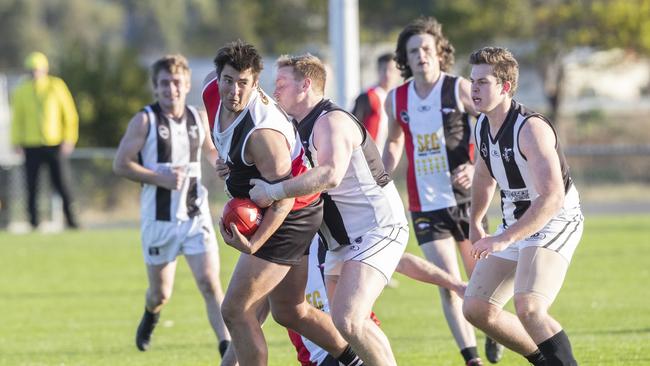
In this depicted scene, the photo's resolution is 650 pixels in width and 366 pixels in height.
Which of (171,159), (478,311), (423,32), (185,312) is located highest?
(423,32)

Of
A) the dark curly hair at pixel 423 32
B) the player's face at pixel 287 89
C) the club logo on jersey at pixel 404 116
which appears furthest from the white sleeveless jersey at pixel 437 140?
the player's face at pixel 287 89

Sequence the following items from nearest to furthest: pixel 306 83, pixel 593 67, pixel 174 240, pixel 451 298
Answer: pixel 306 83 < pixel 451 298 < pixel 174 240 < pixel 593 67

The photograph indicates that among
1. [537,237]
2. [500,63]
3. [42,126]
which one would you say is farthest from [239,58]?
[42,126]

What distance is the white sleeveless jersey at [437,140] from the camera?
854 cm

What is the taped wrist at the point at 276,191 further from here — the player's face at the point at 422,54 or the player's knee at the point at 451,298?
the player's face at the point at 422,54

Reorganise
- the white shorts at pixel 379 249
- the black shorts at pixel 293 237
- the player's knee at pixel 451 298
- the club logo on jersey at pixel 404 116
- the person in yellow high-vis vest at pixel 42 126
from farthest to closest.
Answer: the person in yellow high-vis vest at pixel 42 126, the club logo on jersey at pixel 404 116, the player's knee at pixel 451 298, the white shorts at pixel 379 249, the black shorts at pixel 293 237

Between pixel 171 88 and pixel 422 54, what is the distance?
6.25 ft

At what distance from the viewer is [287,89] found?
6562 mm

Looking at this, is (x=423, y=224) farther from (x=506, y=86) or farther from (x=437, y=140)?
(x=506, y=86)

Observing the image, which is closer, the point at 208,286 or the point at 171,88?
the point at 208,286

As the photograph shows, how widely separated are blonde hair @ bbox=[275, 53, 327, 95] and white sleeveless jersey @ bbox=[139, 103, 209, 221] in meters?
2.33

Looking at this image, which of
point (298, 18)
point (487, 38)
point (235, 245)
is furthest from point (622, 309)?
point (298, 18)

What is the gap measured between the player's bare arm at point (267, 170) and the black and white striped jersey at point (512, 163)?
122 centimetres

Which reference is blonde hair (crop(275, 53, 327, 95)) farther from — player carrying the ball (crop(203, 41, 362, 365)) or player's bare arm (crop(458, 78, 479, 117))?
player's bare arm (crop(458, 78, 479, 117))
